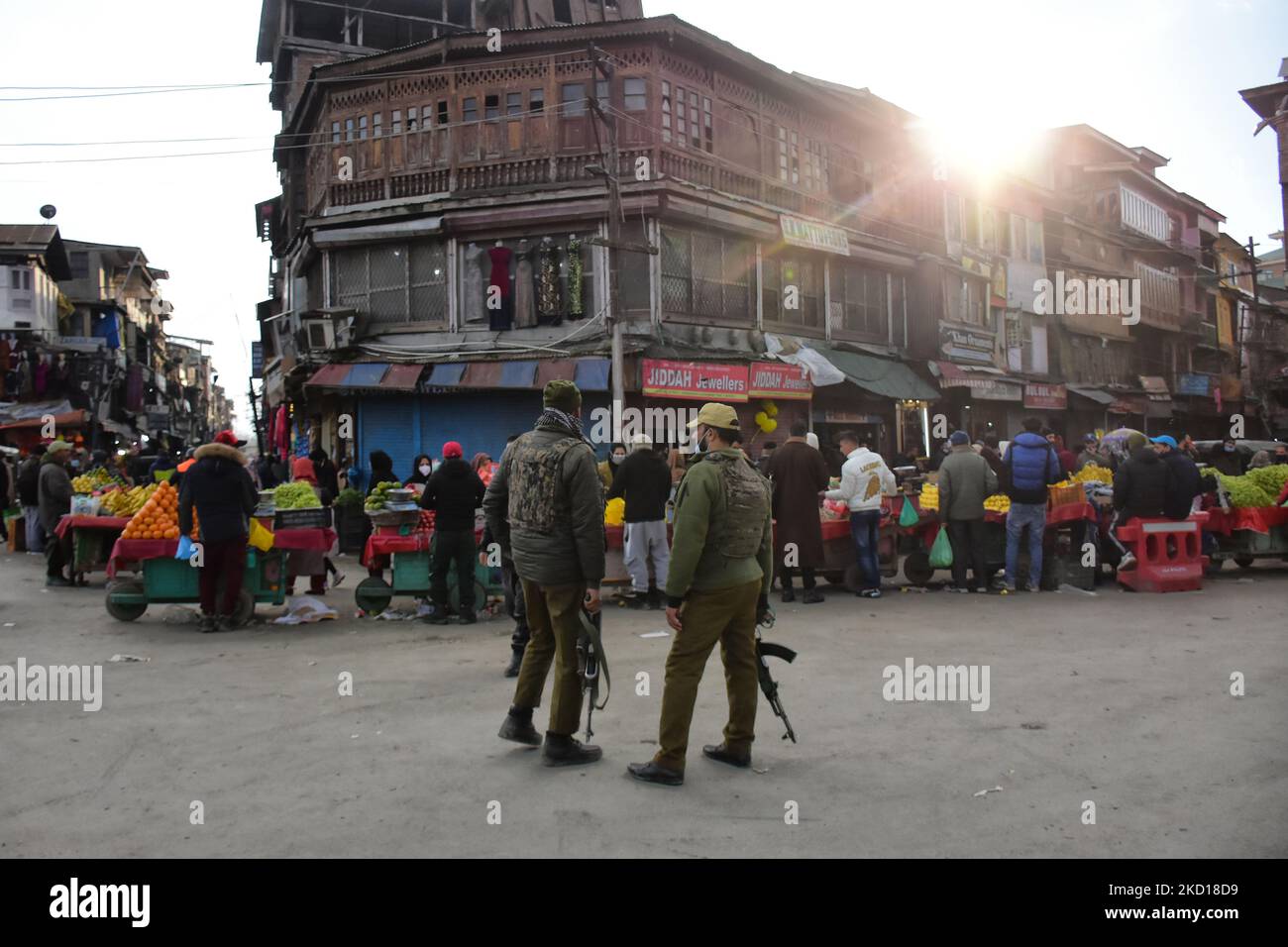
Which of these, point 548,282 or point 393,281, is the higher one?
point 393,281

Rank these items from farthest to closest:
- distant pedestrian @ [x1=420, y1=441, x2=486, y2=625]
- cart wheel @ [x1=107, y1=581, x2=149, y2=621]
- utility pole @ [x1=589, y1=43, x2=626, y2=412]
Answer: utility pole @ [x1=589, y1=43, x2=626, y2=412] → cart wheel @ [x1=107, y1=581, x2=149, y2=621] → distant pedestrian @ [x1=420, y1=441, x2=486, y2=625]

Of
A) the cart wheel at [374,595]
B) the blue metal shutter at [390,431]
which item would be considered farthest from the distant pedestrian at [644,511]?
the blue metal shutter at [390,431]

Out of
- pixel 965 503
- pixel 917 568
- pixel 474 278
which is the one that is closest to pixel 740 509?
pixel 965 503

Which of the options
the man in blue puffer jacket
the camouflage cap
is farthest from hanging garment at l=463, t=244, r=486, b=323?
A: the camouflage cap

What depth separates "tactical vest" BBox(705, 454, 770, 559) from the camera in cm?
527

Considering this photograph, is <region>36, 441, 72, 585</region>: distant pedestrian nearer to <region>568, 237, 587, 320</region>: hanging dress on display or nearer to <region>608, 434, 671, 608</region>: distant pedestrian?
<region>608, 434, 671, 608</region>: distant pedestrian

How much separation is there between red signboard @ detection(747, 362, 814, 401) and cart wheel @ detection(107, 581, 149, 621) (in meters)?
13.9

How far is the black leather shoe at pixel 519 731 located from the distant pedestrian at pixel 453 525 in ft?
16.0

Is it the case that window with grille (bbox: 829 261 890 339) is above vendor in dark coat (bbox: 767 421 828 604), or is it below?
above

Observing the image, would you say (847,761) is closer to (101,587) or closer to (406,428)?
(101,587)

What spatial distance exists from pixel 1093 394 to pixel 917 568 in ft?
97.7

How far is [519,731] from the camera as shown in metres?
5.80

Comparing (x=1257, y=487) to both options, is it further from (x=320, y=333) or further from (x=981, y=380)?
(x=320, y=333)
